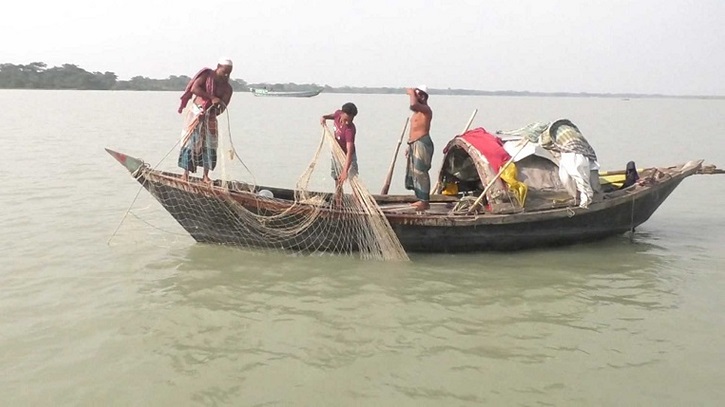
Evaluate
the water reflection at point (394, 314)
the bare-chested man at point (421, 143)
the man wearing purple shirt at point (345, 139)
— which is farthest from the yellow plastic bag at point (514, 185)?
the man wearing purple shirt at point (345, 139)

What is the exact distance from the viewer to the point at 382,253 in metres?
6.75

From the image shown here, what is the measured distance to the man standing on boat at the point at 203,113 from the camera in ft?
21.6

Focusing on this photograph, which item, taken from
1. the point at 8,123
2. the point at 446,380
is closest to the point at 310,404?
the point at 446,380

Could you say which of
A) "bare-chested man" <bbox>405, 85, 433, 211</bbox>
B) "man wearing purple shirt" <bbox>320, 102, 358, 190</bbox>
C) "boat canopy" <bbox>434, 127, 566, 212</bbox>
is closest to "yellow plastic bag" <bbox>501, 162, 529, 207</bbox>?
"boat canopy" <bbox>434, 127, 566, 212</bbox>

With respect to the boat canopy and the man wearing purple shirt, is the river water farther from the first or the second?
the man wearing purple shirt

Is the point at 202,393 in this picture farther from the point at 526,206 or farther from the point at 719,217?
the point at 719,217

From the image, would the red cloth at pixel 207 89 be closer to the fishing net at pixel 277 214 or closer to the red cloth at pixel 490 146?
the fishing net at pixel 277 214

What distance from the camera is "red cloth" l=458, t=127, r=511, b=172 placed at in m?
7.27

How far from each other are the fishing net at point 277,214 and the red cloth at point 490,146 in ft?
5.25

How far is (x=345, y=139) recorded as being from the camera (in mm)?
6914

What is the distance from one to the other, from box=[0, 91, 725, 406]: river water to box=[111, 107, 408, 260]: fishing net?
208mm

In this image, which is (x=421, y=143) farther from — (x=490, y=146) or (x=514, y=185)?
(x=514, y=185)

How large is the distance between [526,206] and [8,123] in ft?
75.5

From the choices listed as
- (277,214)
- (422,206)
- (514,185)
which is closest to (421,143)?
(422,206)
